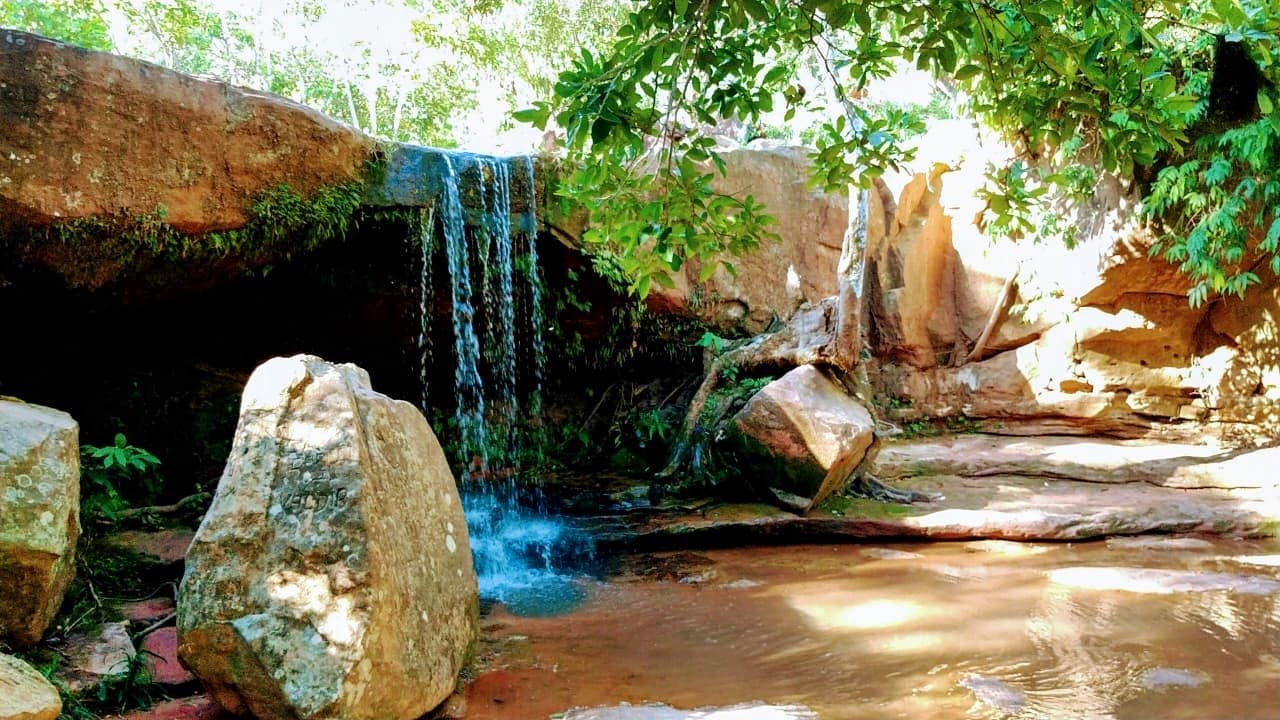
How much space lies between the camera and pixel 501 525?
6.58 meters

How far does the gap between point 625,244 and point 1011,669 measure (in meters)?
2.53

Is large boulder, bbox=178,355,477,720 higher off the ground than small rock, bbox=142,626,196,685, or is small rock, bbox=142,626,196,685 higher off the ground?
large boulder, bbox=178,355,477,720

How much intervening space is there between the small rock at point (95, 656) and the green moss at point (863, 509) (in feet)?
15.1

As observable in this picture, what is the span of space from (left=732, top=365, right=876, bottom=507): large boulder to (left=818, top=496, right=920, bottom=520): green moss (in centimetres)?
11

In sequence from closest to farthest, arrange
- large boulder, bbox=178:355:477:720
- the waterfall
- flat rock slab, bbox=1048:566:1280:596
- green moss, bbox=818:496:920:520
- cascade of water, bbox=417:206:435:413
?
large boulder, bbox=178:355:477:720 → flat rock slab, bbox=1048:566:1280:596 → the waterfall → green moss, bbox=818:496:920:520 → cascade of water, bbox=417:206:435:413

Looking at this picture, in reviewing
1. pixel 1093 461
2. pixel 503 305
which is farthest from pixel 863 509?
pixel 503 305

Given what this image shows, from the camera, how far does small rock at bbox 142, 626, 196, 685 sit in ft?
9.85

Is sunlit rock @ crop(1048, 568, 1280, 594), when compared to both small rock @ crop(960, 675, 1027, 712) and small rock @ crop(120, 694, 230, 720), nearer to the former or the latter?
small rock @ crop(960, 675, 1027, 712)

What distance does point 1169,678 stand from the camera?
118 inches

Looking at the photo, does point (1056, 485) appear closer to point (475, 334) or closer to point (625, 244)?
point (475, 334)

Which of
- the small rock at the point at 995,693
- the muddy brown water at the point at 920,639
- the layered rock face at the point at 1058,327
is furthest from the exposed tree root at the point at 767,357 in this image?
the small rock at the point at 995,693

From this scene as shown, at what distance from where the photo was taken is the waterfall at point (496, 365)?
5527 mm

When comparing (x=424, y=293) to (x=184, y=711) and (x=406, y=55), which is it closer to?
(x=184, y=711)

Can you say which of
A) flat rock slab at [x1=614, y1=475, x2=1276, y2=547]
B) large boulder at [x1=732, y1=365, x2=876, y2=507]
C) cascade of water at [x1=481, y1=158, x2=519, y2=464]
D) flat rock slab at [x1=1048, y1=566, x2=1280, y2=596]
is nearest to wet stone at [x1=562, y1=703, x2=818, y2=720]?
flat rock slab at [x1=1048, y1=566, x2=1280, y2=596]
